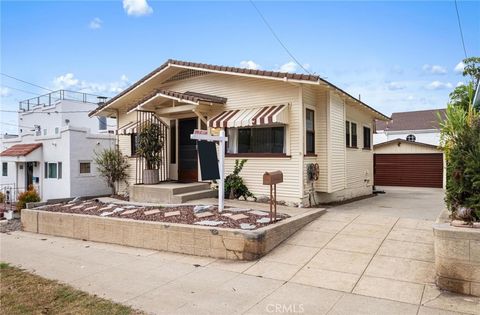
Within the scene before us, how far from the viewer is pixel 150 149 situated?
475 inches

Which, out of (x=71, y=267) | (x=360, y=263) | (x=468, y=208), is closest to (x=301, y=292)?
(x=360, y=263)

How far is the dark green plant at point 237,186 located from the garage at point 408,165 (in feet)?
43.3

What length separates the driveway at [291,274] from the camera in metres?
4.29

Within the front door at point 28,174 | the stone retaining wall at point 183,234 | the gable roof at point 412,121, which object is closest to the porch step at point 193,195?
the stone retaining wall at point 183,234

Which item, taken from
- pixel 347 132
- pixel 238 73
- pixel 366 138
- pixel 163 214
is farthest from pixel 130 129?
pixel 366 138

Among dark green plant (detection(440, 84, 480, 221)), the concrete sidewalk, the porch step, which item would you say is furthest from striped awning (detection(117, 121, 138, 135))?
dark green plant (detection(440, 84, 480, 221))

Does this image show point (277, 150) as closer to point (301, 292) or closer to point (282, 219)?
point (282, 219)

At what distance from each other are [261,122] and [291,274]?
5.08 meters

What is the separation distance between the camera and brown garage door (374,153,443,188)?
65.8 feet

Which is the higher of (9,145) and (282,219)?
(9,145)

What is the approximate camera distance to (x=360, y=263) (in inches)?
222

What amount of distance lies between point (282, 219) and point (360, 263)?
218cm

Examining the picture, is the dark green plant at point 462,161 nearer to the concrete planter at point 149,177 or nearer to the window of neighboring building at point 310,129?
the window of neighboring building at point 310,129

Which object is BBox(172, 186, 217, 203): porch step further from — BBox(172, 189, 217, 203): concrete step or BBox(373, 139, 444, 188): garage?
BBox(373, 139, 444, 188): garage
